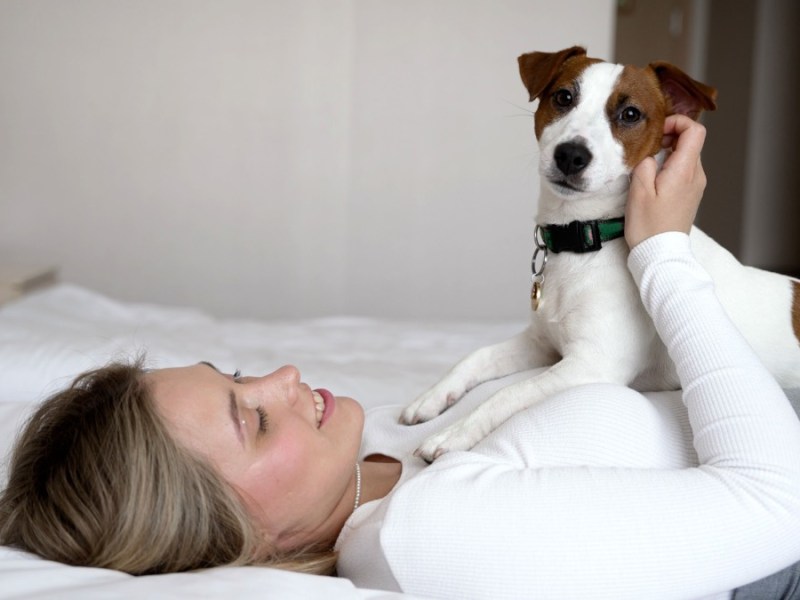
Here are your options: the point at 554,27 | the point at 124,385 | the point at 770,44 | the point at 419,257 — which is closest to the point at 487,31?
the point at 554,27

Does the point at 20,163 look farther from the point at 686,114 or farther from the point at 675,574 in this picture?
the point at 675,574

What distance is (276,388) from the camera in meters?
1.13

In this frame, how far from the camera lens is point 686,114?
5.28 feet

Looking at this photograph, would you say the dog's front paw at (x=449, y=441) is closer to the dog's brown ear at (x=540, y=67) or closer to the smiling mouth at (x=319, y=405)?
the smiling mouth at (x=319, y=405)

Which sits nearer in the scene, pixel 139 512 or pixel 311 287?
pixel 139 512

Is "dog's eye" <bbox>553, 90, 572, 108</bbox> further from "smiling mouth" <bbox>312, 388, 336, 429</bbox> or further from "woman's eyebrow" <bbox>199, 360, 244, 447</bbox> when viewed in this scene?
"woman's eyebrow" <bbox>199, 360, 244, 447</bbox>

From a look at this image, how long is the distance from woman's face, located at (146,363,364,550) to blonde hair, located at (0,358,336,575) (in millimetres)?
24

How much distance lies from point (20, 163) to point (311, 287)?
1350 mm

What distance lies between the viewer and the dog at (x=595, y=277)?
4.64 ft

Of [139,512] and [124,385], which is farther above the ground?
[124,385]

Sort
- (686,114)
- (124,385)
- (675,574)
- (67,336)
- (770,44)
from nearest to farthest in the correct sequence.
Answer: (675,574)
(124,385)
(686,114)
(67,336)
(770,44)

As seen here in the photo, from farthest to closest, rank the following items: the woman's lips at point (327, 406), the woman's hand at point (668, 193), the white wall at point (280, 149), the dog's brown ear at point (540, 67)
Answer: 1. the white wall at point (280, 149)
2. the dog's brown ear at point (540, 67)
3. the woman's hand at point (668, 193)
4. the woman's lips at point (327, 406)

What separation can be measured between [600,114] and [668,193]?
287 millimetres

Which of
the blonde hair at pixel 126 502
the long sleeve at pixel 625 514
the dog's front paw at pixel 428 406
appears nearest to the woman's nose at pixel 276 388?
the blonde hair at pixel 126 502
